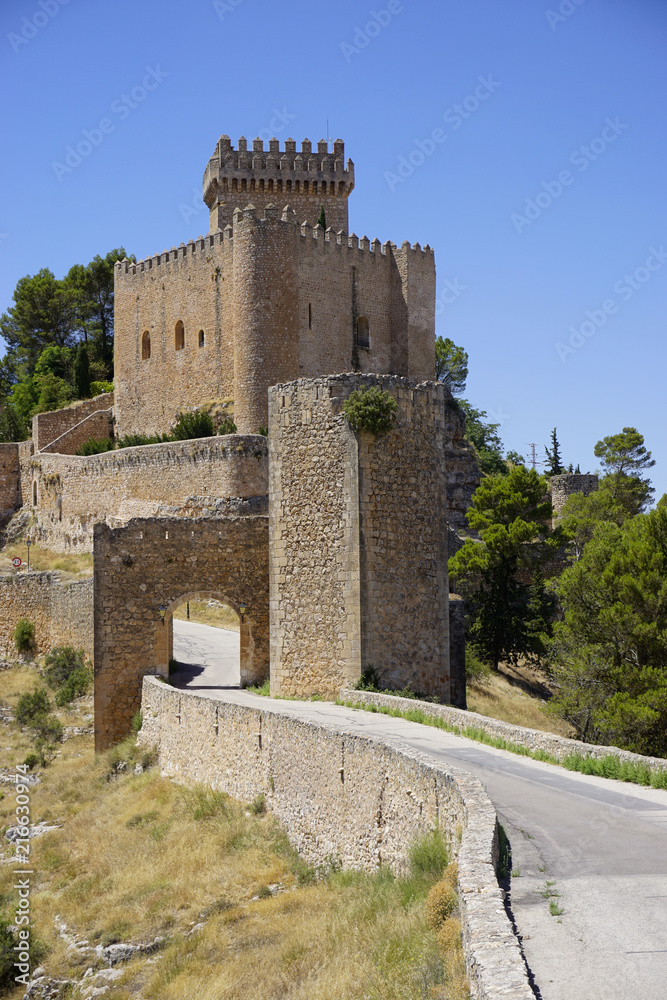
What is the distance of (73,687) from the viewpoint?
21.7 metres

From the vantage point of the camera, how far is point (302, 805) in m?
10.8

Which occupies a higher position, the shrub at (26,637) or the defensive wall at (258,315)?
the defensive wall at (258,315)

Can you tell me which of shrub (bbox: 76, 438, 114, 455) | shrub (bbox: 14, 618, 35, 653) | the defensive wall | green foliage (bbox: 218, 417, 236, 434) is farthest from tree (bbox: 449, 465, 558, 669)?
shrub (bbox: 76, 438, 114, 455)

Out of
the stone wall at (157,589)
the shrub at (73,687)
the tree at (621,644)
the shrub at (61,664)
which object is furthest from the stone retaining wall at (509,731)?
the shrub at (61,664)

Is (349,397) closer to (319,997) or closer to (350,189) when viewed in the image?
(319,997)

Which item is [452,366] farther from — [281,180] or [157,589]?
[157,589]

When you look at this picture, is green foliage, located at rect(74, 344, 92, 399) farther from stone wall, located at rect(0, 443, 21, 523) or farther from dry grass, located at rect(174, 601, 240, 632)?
dry grass, located at rect(174, 601, 240, 632)

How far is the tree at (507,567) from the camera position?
30.2 m

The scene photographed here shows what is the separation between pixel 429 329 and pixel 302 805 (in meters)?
30.7

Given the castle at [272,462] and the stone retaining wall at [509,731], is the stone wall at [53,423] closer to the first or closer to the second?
the castle at [272,462]

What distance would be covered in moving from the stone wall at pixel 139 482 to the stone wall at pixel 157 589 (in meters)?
11.8

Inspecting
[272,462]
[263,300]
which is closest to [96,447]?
[263,300]

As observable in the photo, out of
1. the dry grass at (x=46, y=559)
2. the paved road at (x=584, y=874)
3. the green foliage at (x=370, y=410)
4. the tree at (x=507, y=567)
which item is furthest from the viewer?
the dry grass at (x=46, y=559)

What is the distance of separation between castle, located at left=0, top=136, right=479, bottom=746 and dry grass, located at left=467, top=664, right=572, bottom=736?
256 inches
